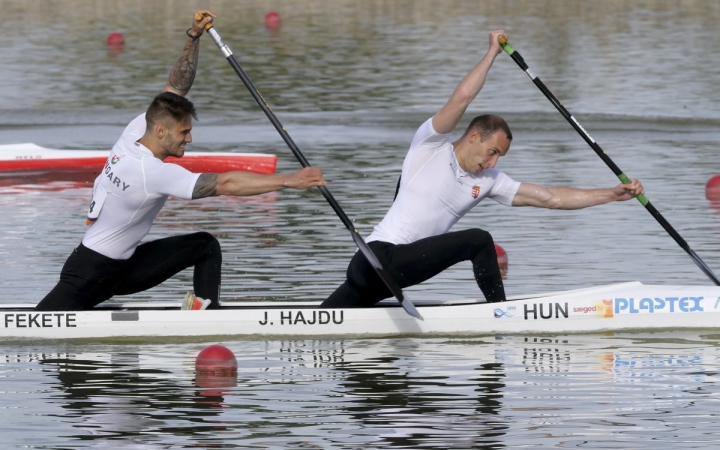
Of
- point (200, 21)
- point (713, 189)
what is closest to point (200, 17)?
point (200, 21)

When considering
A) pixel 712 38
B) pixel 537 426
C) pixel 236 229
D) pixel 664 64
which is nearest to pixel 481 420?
pixel 537 426

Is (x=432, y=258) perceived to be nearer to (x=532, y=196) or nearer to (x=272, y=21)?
(x=532, y=196)

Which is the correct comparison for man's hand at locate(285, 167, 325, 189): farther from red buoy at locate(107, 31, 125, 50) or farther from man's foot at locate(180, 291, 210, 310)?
Result: red buoy at locate(107, 31, 125, 50)

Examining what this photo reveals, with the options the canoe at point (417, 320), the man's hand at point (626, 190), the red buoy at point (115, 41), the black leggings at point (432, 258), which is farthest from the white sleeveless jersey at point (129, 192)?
the red buoy at point (115, 41)

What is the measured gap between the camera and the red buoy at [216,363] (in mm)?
9531

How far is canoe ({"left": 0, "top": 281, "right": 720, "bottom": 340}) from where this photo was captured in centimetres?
A: 1048

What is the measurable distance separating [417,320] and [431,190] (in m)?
0.93

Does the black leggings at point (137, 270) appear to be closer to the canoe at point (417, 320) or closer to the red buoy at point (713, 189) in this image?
the canoe at point (417, 320)

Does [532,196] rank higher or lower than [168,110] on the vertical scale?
lower

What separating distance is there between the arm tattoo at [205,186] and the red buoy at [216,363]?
927 mm

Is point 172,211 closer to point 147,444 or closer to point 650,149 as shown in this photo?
point 650,149

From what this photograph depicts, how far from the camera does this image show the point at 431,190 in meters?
10.3

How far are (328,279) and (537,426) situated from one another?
471 centimetres

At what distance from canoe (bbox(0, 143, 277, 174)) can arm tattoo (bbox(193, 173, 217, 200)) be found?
8.57 meters
